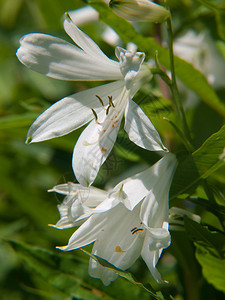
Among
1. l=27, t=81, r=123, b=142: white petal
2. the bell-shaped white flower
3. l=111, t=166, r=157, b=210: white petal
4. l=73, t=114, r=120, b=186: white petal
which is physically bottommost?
the bell-shaped white flower

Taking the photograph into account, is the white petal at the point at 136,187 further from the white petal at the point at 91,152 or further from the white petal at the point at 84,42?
the white petal at the point at 84,42

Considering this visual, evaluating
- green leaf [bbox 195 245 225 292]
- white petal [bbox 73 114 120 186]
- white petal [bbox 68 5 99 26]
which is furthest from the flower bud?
white petal [bbox 68 5 99 26]

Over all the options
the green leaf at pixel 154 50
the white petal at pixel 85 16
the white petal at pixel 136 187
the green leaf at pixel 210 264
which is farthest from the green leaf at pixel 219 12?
the white petal at pixel 85 16

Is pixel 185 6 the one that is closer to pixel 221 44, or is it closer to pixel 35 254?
pixel 221 44

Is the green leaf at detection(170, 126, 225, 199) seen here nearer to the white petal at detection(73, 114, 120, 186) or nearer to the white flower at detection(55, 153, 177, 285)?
the white flower at detection(55, 153, 177, 285)

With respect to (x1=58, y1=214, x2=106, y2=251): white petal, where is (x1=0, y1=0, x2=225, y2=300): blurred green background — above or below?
below

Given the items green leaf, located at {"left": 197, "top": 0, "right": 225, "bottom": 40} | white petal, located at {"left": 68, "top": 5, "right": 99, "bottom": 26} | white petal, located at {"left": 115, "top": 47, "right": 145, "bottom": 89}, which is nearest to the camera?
white petal, located at {"left": 115, "top": 47, "right": 145, "bottom": 89}
